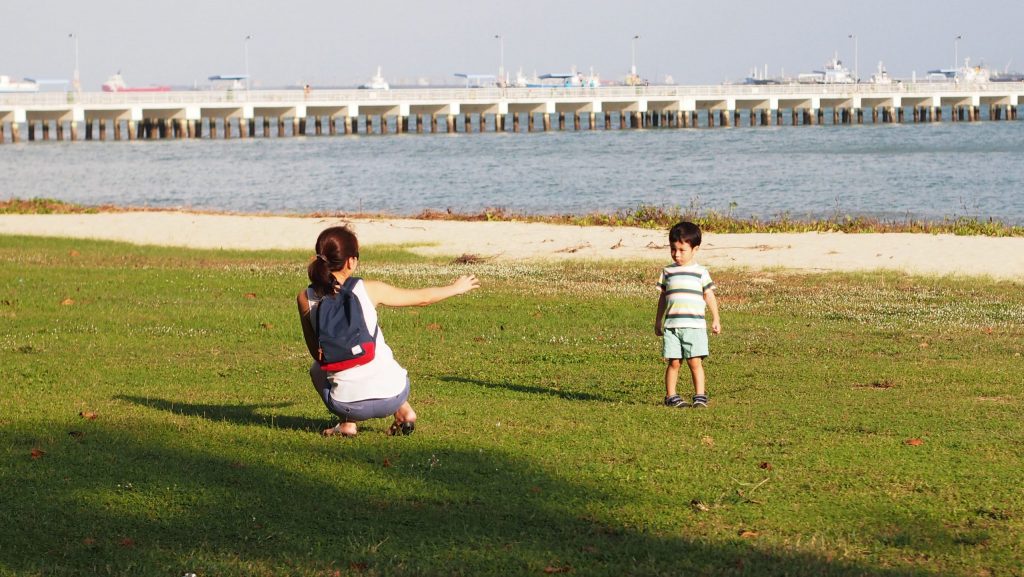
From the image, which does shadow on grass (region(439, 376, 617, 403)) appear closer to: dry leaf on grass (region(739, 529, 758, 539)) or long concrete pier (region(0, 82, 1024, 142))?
dry leaf on grass (region(739, 529, 758, 539))

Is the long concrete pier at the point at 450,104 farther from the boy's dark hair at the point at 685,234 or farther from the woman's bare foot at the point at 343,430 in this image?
the woman's bare foot at the point at 343,430

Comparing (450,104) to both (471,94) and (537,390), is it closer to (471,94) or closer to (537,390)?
(471,94)

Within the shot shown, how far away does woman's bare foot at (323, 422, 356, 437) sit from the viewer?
24.1 feet

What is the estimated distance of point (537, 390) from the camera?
9.57 m

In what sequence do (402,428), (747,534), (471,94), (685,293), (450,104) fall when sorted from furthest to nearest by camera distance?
1. (471,94)
2. (450,104)
3. (685,293)
4. (402,428)
5. (747,534)

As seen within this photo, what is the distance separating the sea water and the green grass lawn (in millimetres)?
21679

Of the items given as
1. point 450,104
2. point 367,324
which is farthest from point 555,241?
point 450,104

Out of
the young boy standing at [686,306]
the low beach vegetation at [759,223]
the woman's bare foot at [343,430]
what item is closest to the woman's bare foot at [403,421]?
the woman's bare foot at [343,430]

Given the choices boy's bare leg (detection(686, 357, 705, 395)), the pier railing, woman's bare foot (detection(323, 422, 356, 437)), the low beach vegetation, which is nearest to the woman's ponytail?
woman's bare foot (detection(323, 422, 356, 437))

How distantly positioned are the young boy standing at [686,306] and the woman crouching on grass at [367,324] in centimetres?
193

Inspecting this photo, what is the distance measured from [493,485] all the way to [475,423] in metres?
1.66

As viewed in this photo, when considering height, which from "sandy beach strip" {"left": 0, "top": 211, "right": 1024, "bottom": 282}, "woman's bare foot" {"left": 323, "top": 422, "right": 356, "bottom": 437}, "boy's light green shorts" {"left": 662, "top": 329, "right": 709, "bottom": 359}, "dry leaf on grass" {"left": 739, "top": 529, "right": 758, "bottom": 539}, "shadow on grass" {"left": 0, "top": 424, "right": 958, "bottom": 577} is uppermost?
"boy's light green shorts" {"left": 662, "top": 329, "right": 709, "bottom": 359}

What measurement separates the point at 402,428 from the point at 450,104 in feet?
274

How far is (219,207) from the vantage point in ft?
146
